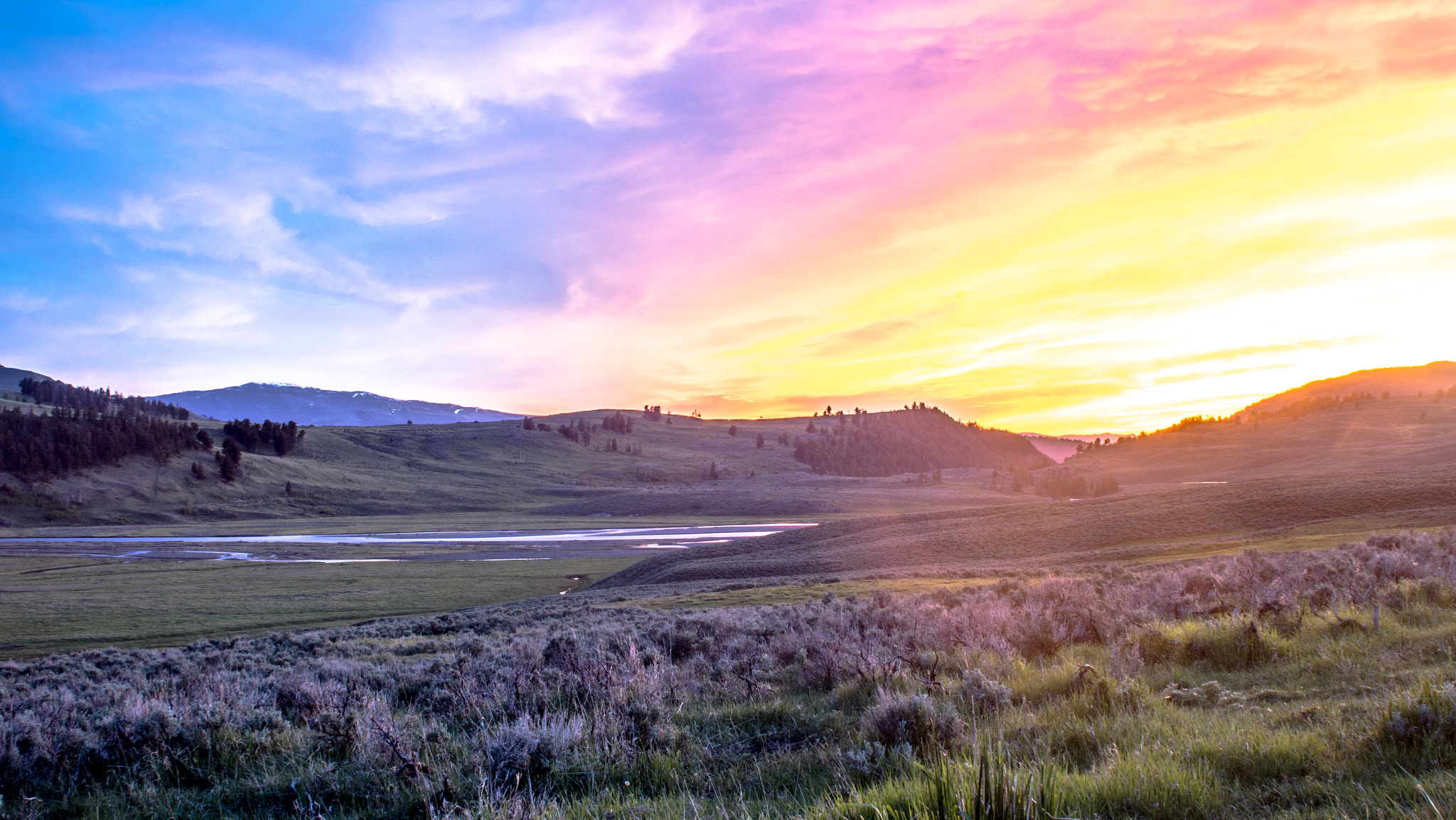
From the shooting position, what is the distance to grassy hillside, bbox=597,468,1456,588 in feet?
108

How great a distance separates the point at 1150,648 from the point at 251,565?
60.6 meters

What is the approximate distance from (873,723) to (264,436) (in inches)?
7052

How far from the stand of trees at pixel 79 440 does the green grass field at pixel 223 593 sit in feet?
221

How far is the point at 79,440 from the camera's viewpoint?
115 metres

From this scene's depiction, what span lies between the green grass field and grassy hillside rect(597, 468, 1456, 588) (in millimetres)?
8578

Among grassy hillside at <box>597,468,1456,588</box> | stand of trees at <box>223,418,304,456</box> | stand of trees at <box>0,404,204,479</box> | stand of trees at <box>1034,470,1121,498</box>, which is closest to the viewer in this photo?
grassy hillside at <box>597,468,1456,588</box>

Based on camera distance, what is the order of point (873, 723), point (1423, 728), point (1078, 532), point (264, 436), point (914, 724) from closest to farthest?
point (1423, 728)
point (914, 724)
point (873, 723)
point (1078, 532)
point (264, 436)

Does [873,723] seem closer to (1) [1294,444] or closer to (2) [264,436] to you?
(1) [1294,444]

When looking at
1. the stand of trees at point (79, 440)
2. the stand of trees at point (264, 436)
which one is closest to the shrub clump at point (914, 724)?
the stand of trees at point (79, 440)

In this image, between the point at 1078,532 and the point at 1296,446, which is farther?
the point at 1296,446

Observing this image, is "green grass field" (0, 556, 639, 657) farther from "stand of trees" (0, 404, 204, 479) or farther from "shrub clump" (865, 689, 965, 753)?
"stand of trees" (0, 404, 204, 479)

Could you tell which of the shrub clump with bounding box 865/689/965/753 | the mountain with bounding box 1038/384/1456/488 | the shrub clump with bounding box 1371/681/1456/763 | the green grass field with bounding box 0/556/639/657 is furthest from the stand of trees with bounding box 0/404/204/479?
the mountain with bounding box 1038/384/1456/488

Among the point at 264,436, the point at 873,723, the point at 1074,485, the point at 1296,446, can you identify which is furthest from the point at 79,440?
the point at 1296,446

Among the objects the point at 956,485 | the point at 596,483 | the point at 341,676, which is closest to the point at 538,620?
the point at 341,676
